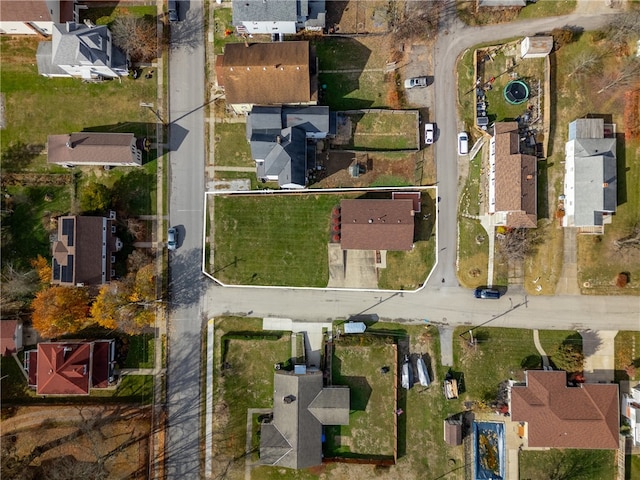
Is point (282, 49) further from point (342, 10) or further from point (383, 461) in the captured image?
point (383, 461)

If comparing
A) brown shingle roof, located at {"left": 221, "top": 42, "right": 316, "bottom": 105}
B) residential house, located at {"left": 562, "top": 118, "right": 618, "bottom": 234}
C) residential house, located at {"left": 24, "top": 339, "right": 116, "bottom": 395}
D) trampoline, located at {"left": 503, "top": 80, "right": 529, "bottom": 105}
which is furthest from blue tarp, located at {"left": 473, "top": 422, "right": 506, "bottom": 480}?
residential house, located at {"left": 24, "top": 339, "right": 116, "bottom": 395}

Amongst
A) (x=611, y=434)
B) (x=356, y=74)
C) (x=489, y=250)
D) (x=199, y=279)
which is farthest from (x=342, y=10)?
(x=611, y=434)

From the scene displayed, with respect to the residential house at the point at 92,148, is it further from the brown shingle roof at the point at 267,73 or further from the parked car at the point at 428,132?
the parked car at the point at 428,132

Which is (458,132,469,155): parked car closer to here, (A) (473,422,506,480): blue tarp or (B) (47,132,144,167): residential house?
(A) (473,422,506,480): blue tarp

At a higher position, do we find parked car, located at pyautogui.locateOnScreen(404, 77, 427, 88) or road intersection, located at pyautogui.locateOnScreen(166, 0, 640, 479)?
parked car, located at pyautogui.locateOnScreen(404, 77, 427, 88)

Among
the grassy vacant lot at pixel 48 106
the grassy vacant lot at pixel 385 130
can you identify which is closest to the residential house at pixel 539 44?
the grassy vacant lot at pixel 385 130

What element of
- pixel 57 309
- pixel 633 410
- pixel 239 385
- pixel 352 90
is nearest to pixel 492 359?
pixel 633 410
